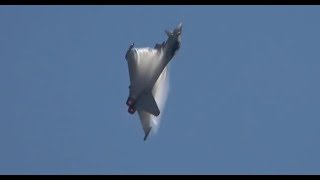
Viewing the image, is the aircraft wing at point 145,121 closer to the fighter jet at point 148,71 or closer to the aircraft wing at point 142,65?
the fighter jet at point 148,71

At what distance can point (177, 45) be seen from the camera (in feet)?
543

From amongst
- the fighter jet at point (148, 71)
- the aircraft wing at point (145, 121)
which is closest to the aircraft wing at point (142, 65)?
the fighter jet at point (148, 71)

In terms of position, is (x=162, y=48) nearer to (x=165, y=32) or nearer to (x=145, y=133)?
(x=165, y=32)

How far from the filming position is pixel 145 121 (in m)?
168

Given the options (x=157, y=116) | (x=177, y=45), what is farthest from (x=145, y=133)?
(x=177, y=45)

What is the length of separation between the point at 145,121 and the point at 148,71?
811cm

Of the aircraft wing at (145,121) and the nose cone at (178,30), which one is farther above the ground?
the nose cone at (178,30)

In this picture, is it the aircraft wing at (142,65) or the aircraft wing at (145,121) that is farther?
the aircraft wing at (145,121)

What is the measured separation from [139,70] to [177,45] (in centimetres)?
691

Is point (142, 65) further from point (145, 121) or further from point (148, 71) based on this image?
point (145, 121)

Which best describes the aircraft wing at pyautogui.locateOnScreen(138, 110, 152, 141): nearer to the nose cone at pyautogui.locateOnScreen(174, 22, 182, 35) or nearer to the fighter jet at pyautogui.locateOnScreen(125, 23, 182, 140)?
the fighter jet at pyautogui.locateOnScreen(125, 23, 182, 140)

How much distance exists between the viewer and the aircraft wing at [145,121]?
549ft

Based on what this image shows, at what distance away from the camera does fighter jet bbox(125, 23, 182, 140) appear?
164000mm

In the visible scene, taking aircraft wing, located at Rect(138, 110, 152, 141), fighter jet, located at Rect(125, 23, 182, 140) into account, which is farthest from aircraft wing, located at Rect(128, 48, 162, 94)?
aircraft wing, located at Rect(138, 110, 152, 141)
